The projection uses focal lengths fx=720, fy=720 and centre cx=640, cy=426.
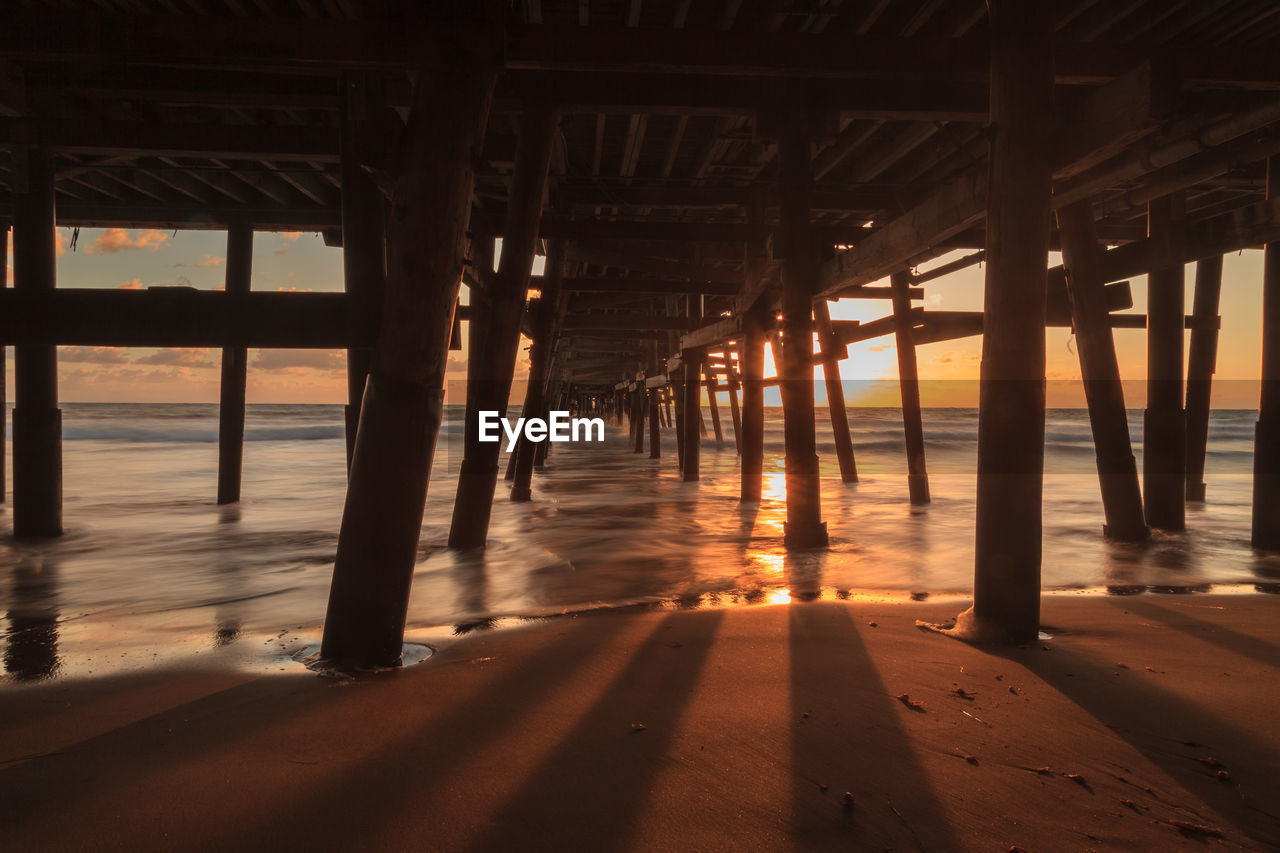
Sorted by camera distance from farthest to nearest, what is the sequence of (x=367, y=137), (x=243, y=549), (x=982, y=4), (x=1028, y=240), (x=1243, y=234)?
→ (x=243, y=549)
(x=1243, y=234)
(x=982, y=4)
(x=1028, y=240)
(x=367, y=137)

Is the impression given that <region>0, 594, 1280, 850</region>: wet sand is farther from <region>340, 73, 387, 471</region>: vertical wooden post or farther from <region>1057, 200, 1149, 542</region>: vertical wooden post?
<region>1057, 200, 1149, 542</region>: vertical wooden post

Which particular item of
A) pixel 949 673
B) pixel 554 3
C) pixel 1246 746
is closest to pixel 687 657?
pixel 949 673

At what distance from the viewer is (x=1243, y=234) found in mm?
4680

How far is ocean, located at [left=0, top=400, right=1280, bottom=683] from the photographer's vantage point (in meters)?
3.84

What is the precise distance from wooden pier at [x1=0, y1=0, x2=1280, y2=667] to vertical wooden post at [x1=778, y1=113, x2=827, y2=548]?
0.09ft

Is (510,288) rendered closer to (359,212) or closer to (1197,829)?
(359,212)

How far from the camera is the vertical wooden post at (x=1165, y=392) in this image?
6258 mm

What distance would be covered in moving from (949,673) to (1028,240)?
1773mm

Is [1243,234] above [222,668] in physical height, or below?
above

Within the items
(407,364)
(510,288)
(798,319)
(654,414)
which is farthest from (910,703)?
→ (654,414)

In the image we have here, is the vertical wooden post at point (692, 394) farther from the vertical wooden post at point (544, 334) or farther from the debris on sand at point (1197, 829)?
the debris on sand at point (1197, 829)

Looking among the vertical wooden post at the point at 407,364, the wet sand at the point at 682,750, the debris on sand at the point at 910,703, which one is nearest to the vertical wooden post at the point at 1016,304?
the wet sand at the point at 682,750

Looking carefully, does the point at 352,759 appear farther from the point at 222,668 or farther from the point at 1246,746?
the point at 1246,746

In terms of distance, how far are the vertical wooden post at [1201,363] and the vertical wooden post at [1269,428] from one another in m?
2.49
